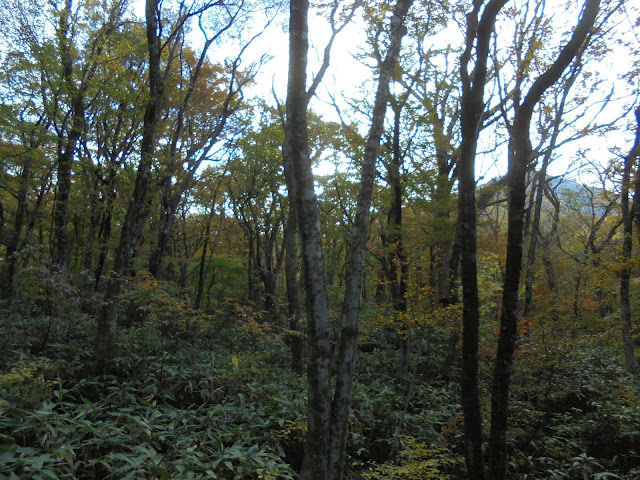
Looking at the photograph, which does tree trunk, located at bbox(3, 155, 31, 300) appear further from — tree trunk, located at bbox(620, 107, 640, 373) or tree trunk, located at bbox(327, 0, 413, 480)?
tree trunk, located at bbox(620, 107, 640, 373)

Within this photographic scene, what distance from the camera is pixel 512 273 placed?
4.41 meters

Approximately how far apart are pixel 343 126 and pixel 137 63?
762 centimetres

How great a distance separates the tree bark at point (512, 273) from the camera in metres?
4.30

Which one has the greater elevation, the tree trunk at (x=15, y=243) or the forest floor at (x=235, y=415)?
the tree trunk at (x=15, y=243)

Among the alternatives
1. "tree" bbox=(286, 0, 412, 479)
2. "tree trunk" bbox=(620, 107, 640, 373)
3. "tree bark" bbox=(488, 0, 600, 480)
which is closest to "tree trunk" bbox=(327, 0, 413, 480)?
"tree" bbox=(286, 0, 412, 479)

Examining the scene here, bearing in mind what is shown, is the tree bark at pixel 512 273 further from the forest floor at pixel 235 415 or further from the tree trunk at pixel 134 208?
the tree trunk at pixel 134 208

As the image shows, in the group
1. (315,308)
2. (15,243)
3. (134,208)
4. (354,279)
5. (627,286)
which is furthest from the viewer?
(15,243)

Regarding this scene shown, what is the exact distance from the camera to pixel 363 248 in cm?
488

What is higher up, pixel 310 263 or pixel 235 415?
pixel 310 263

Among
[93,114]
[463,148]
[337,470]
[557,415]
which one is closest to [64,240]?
[93,114]

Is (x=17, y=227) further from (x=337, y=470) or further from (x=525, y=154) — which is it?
(x=525, y=154)

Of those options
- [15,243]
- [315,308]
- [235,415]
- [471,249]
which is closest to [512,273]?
[471,249]

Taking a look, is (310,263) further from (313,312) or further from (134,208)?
(134,208)

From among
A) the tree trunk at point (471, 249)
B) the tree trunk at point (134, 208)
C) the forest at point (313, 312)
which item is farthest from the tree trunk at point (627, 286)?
the tree trunk at point (134, 208)
